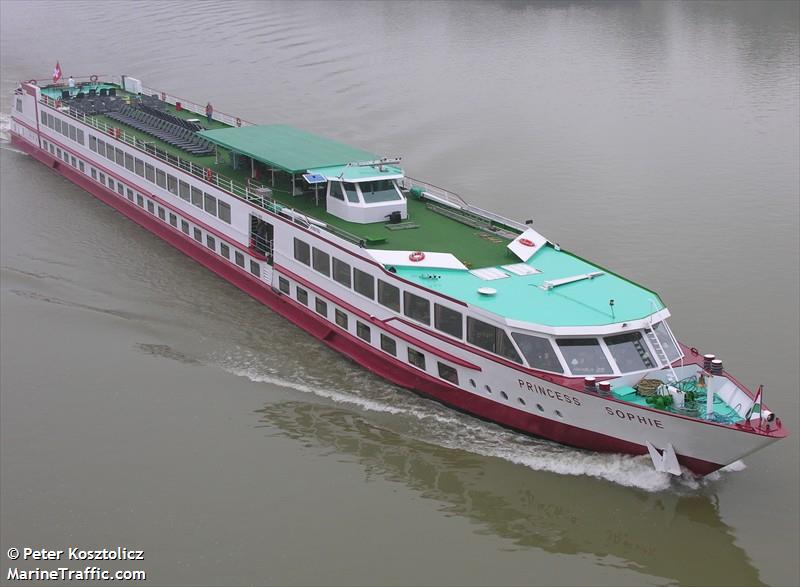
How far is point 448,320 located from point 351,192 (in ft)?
22.0

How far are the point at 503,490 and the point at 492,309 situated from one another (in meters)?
4.04

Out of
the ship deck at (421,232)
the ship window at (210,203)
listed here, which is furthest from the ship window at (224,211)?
the ship deck at (421,232)

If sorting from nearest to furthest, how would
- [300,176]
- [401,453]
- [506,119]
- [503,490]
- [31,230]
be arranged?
[503,490] → [401,453] → [300,176] → [31,230] → [506,119]

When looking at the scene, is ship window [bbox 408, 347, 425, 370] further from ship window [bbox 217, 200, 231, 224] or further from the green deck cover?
ship window [bbox 217, 200, 231, 224]

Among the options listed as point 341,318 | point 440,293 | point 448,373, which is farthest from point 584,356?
point 341,318

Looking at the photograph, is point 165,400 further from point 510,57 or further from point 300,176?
point 510,57

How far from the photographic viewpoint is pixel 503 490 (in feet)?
67.9

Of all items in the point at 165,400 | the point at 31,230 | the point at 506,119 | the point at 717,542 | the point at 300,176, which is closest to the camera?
the point at 717,542

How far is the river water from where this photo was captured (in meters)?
18.9

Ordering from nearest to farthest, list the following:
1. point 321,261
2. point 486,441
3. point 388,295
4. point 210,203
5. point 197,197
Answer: point 486,441, point 388,295, point 321,261, point 210,203, point 197,197

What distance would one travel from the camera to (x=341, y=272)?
1001 inches

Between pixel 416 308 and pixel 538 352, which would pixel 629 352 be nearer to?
pixel 538 352

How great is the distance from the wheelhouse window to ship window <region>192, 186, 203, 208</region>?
15.8m

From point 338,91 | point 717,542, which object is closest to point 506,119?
point 338,91
